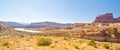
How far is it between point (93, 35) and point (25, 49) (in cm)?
4113

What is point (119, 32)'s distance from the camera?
181 ft

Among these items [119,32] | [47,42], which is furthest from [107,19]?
[47,42]

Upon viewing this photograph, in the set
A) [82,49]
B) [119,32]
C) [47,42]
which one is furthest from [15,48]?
[119,32]

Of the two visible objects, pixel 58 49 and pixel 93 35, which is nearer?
pixel 58 49

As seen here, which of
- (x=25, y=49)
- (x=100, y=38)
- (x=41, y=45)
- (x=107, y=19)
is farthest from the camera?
(x=107, y=19)

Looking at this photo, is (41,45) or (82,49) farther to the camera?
(41,45)

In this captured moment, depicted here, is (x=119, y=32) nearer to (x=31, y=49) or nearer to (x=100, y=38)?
(x=100, y=38)

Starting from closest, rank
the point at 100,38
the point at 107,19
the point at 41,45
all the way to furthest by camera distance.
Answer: the point at 41,45 < the point at 100,38 < the point at 107,19

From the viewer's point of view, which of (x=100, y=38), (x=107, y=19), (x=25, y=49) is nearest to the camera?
(x=25, y=49)

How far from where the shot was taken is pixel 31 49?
584 inches

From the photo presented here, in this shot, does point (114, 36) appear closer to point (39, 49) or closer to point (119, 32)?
point (119, 32)

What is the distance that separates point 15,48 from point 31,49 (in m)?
1.65

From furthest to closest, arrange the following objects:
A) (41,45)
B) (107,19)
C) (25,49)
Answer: (107,19) → (41,45) → (25,49)

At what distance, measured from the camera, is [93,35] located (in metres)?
54.1
